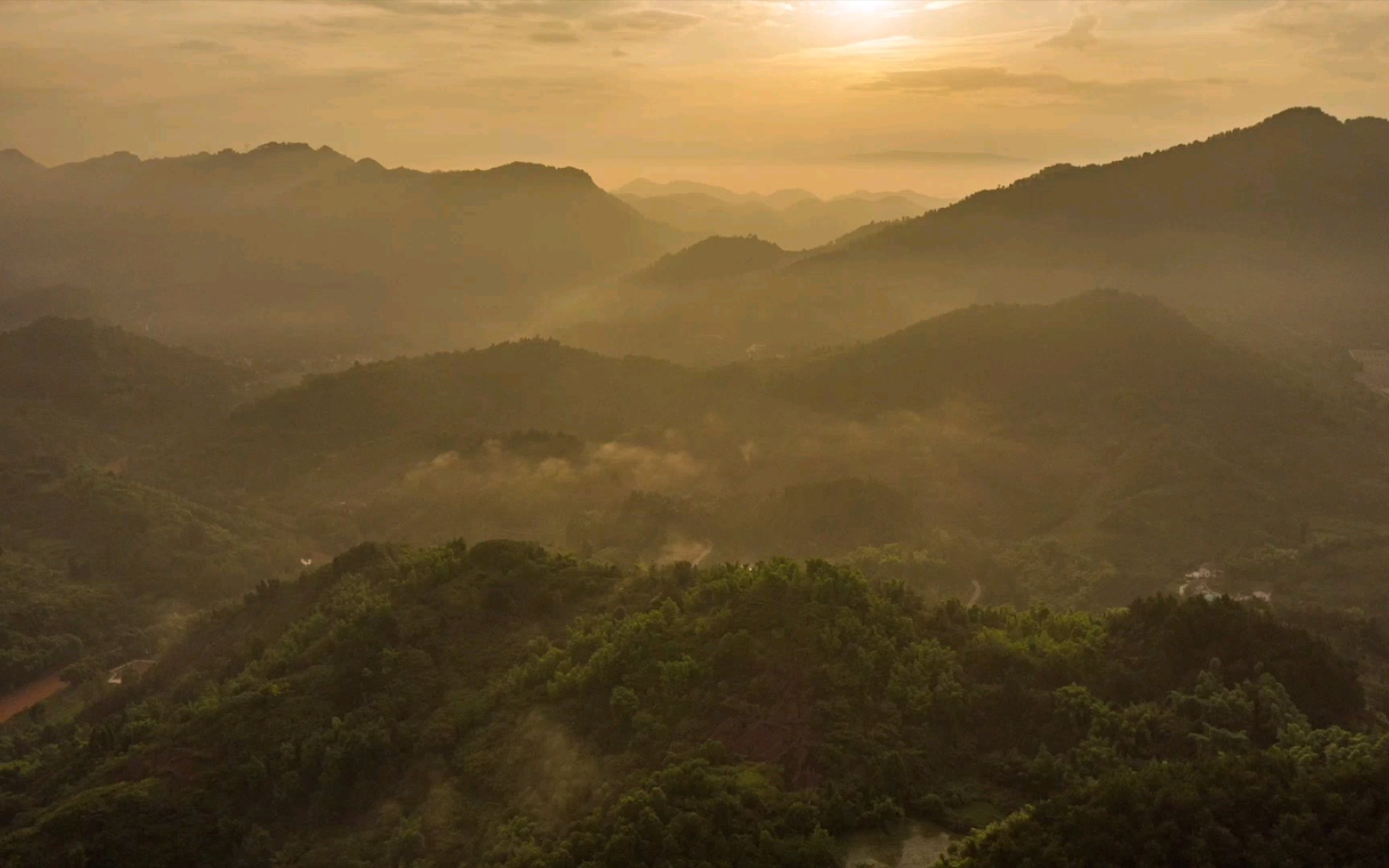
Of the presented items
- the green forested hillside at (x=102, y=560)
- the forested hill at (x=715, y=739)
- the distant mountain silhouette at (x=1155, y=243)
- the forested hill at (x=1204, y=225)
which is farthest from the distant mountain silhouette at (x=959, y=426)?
the forested hill at (x=1204, y=225)

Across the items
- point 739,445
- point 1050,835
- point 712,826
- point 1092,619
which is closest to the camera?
point 1050,835

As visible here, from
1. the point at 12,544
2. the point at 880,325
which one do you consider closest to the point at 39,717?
the point at 12,544

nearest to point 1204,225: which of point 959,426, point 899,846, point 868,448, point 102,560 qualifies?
point 959,426

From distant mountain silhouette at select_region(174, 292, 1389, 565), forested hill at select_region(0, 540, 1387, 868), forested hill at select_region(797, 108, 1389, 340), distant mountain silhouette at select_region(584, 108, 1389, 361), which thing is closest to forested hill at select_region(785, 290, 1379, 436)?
distant mountain silhouette at select_region(174, 292, 1389, 565)

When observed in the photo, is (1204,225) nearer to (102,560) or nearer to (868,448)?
(868,448)

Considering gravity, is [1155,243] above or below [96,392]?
above

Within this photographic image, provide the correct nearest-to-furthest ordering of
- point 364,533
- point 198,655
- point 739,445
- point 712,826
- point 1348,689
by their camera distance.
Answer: point 712,826, point 1348,689, point 198,655, point 364,533, point 739,445

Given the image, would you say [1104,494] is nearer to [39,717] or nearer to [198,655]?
[198,655]
